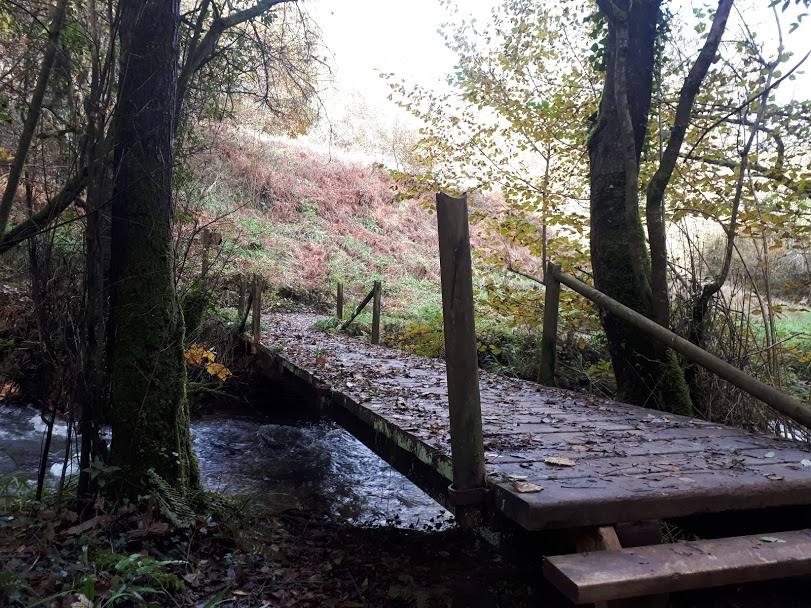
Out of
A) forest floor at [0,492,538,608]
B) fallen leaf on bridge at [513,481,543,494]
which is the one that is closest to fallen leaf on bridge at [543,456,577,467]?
fallen leaf on bridge at [513,481,543,494]

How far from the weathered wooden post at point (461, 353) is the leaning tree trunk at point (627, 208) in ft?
9.86

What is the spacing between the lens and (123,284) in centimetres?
362

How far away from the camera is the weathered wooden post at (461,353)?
2496 millimetres

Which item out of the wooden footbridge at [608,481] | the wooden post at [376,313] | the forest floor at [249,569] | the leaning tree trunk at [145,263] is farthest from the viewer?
the wooden post at [376,313]

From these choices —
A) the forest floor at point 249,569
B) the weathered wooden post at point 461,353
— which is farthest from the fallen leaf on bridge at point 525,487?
the forest floor at point 249,569

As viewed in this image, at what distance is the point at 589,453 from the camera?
119 inches

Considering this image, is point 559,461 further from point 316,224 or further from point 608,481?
point 316,224

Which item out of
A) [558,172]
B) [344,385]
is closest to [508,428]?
[344,385]

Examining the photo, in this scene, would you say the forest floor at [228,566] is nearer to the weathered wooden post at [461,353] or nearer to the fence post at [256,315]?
the weathered wooden post at [461,353]

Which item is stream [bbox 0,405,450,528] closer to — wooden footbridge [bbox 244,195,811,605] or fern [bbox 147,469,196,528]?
fern [bbox 147,469,196,528]

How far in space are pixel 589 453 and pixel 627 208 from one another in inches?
113

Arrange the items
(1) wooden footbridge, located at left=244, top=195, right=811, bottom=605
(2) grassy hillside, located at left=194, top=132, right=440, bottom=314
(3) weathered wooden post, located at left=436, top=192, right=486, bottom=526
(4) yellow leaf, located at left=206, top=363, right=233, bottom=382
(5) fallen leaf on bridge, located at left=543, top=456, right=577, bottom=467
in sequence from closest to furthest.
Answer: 1. (1) wooden footbridge, located at left=244, top=195, right=811, bottom=605
2. (3) weathered wooden post, located at left=436, top=192, right=486, bottom=526
3. (5) fallen leaf on bridge, located at left=543, top=456, right=577, bottom=467
4. (4) yellow leaf, located at left=206, top=363, right=233, bottom=382
5. (2) grassy hillside, located at left=194, top=132, right=440, bottom=314

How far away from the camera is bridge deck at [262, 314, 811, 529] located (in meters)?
2.31

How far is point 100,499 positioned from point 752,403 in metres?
4.87
